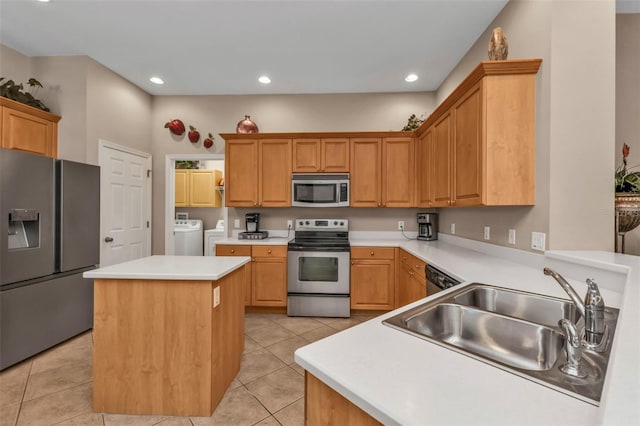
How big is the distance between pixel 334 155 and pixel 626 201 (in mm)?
2666

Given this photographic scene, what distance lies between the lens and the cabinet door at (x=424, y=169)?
3.12m

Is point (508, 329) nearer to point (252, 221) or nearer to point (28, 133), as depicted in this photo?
point (252, 221)

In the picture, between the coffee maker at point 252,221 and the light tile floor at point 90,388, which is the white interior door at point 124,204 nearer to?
the light tile floor at point 90,388

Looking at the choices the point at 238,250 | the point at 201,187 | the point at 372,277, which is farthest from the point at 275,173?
the point at 201,187

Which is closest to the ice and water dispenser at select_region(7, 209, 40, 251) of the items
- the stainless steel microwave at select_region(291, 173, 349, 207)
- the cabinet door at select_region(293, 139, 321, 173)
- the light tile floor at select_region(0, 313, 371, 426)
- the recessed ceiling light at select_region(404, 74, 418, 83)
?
the light tile floor at select_region(0, 313, 371, 426)

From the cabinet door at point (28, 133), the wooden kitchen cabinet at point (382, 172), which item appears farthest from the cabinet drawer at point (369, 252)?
the cabinet door at point (28, 133)

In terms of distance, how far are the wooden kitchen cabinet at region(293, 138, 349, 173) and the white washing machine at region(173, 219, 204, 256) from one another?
2.97 metres

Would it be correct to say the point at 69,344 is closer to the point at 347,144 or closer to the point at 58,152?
the point at 58,152

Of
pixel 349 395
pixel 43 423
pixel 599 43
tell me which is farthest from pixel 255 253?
pixel 599 43

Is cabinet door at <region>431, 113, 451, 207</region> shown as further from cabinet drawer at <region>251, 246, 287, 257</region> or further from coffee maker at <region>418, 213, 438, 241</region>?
cabinet drawer at <region>251, 246, 287, 257</region>

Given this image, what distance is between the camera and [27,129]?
285 centimetres

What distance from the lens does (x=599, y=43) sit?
5.69 feet

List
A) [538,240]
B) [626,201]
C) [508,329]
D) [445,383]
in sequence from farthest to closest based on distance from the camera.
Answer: [538,240], [626,201], [508,329], [445,383]

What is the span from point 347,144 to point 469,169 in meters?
1.78
